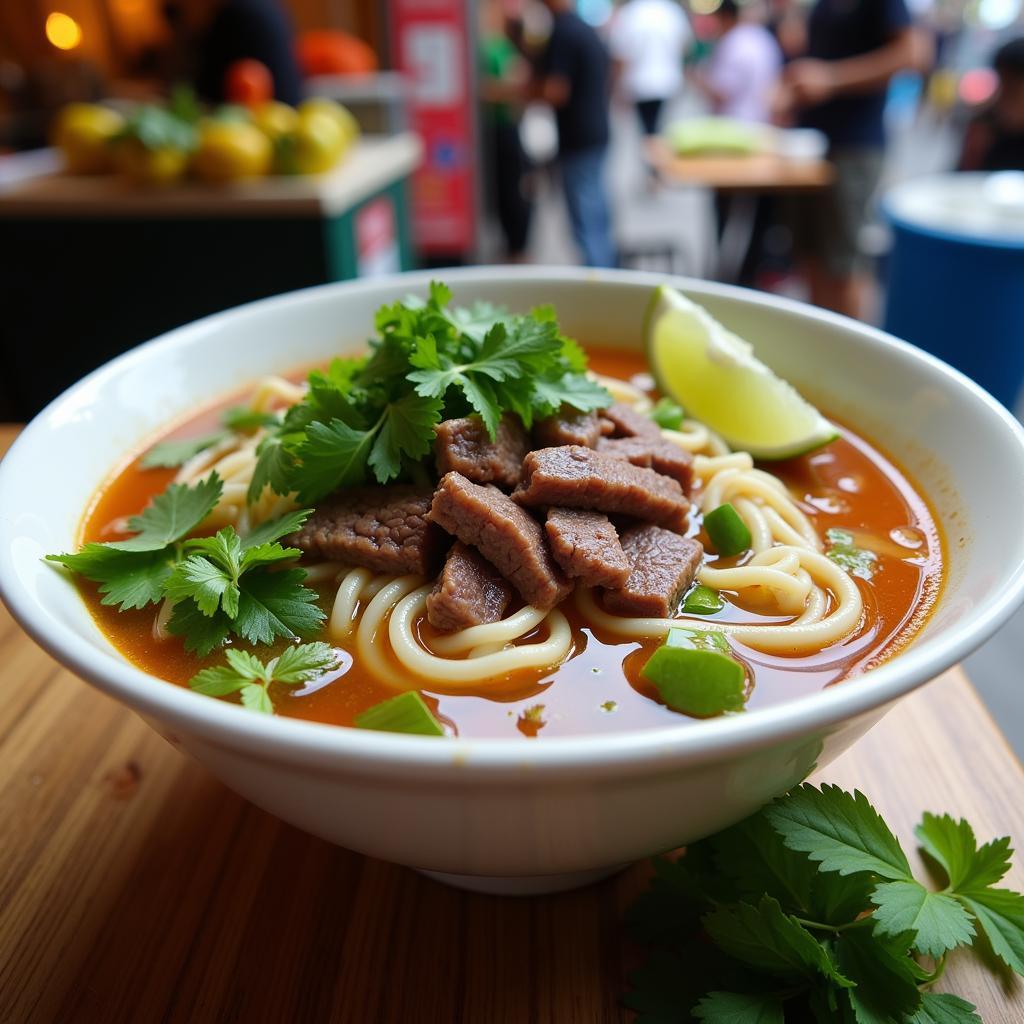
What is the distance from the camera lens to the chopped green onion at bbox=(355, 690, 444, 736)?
3.98 feet

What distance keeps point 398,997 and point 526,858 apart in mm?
345

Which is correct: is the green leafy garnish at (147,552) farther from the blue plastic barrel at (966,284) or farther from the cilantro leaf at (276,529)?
the blue plastic barrel at (966,284)

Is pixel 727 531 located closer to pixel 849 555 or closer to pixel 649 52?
pixel 849 555

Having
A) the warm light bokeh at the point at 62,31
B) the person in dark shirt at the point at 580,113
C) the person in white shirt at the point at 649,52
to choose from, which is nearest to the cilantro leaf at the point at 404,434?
the person in dark shirt at the point at 580,113

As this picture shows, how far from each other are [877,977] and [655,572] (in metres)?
0.70

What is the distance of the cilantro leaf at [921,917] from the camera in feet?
3.79

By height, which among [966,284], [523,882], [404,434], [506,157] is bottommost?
[506,157]

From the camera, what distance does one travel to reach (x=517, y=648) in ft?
4.86

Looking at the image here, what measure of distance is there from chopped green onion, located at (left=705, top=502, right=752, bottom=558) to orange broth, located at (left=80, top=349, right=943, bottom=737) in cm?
3

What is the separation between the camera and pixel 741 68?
971cm

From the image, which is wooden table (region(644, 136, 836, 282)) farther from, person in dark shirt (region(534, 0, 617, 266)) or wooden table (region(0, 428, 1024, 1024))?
wooden table (region(0, 428, 1024, 1024))

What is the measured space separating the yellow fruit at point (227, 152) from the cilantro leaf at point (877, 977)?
4.86 m

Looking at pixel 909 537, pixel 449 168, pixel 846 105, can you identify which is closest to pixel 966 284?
pixel 909 537

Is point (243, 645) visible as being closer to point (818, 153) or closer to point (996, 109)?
point (996, 109)
